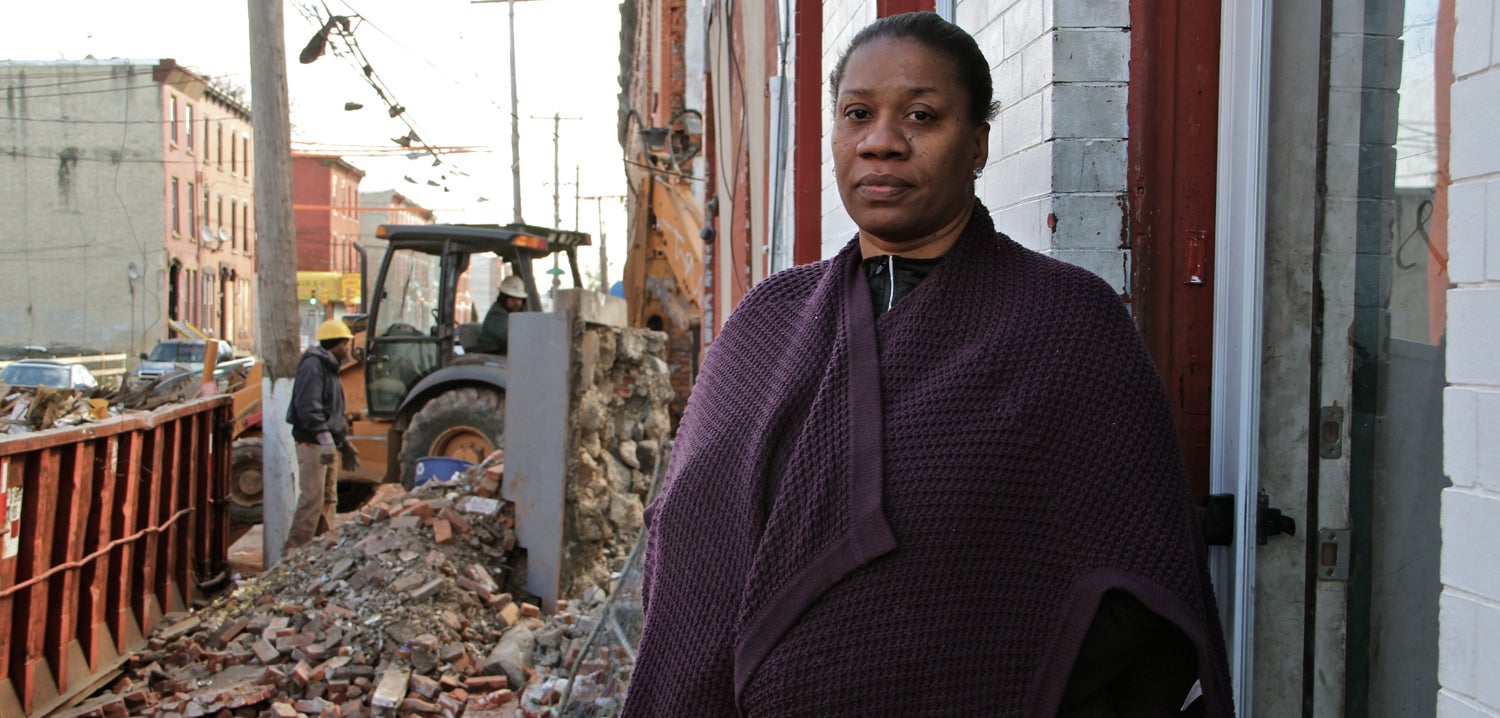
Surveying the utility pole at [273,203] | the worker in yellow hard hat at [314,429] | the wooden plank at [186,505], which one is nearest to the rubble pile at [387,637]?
the wooden plank at [186,505]

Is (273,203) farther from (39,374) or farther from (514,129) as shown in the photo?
(514,129)

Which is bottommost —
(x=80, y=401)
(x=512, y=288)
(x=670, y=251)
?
(x=80, y=401)

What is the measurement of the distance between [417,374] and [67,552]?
564 centimetres

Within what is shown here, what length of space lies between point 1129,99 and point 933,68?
848mm

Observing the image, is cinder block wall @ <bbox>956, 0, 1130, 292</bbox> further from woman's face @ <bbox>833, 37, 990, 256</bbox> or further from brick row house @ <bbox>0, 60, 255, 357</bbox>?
brick row house @ <bbox>0, 60, 255, 357</bbox>

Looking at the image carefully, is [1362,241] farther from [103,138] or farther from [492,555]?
[103,138]

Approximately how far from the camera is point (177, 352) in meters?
29.1

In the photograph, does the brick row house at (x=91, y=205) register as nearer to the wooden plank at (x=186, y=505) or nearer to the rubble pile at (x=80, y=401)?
the rubble pile at (x=80, y=401)

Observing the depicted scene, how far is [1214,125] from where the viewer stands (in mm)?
2344

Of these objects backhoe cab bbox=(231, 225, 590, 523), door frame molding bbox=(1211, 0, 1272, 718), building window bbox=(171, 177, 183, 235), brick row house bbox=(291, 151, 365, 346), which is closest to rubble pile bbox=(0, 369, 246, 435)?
backhoe cab bbox=(231, 225, 590, 523)

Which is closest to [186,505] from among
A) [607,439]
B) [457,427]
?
[607,439]

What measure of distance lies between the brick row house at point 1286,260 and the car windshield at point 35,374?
1851cm

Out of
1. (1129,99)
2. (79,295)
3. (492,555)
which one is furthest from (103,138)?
(1129,99)

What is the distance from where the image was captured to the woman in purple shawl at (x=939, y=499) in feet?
5.02
